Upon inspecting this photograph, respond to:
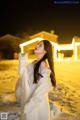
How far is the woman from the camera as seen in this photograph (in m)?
3.88

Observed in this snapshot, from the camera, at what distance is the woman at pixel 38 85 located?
3.88m

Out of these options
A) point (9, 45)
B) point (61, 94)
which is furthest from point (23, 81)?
point (9, 45)

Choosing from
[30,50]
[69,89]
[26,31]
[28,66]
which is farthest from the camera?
[26,31]

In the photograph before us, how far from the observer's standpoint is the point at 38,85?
3902mm

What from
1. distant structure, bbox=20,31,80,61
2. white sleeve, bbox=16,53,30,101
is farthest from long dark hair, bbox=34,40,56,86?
distant structure, bbox=20,31,80,61

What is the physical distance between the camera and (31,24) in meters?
29.3

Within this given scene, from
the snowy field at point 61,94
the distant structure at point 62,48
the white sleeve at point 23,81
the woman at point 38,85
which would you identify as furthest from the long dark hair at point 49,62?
the distant structure at point 62,48

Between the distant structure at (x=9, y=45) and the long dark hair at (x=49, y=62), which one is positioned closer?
the long dark hair at (x=49, y=62)

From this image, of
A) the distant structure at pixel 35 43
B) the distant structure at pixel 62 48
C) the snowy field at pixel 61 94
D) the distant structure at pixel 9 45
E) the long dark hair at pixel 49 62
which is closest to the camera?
the long dark hair at pixel 49 62

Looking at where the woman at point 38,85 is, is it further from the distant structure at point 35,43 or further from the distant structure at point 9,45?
the distant structure at point 9,45

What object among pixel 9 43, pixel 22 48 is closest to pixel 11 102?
pixel 22 48

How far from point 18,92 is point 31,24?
24985 millimetres

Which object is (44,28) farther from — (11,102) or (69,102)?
(11,102)

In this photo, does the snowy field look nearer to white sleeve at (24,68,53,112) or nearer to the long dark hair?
white sleeve at (24,68,53,112)
